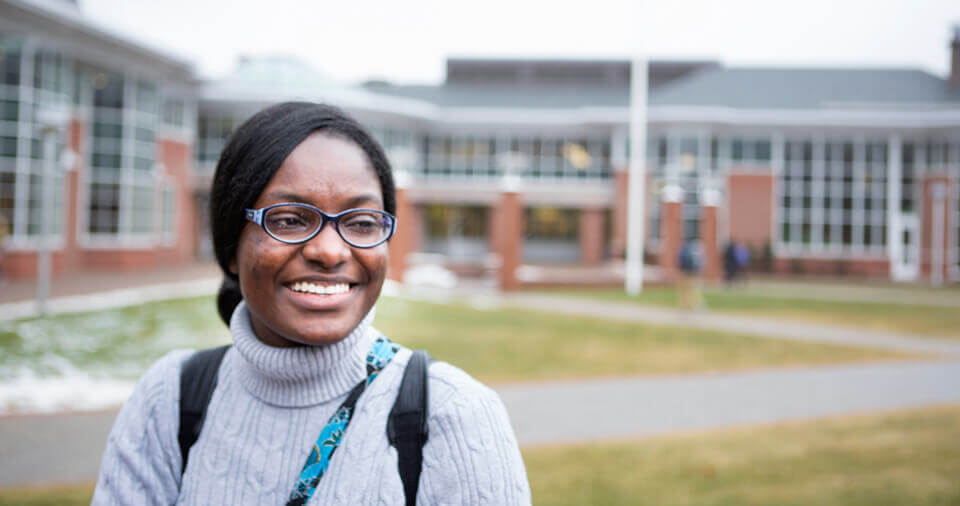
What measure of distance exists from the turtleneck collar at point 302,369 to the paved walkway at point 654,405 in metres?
4.14

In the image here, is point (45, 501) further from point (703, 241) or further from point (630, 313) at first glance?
point (703, 241)

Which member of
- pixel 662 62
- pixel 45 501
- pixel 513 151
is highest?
pixel 662 62

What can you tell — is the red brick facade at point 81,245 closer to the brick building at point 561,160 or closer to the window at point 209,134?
the brick building at point 561,160

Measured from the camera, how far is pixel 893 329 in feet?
43.9

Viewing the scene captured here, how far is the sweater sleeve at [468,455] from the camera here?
1312mm

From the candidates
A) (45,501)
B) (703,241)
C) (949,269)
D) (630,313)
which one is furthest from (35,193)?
(949,269)

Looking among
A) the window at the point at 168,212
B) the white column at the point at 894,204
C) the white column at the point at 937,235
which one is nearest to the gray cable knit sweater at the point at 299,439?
the window at the point at 168,212

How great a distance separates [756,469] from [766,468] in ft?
0.29

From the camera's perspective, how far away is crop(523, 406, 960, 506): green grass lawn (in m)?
4.45

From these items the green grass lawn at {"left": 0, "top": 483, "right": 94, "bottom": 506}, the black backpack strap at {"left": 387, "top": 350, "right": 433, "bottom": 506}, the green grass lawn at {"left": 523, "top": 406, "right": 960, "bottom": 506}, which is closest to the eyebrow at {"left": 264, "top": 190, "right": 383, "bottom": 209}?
the black backpack strap at {"left": 387, "top": 350, "right": 433, "bottom": 506}

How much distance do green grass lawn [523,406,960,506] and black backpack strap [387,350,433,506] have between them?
124 inches

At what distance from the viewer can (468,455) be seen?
1319 millimetres

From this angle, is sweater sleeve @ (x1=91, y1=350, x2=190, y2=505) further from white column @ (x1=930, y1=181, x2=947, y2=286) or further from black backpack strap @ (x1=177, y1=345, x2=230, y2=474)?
white column @ (x1=930, y1=181, x2=947, y2=286)

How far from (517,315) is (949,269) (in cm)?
2579
